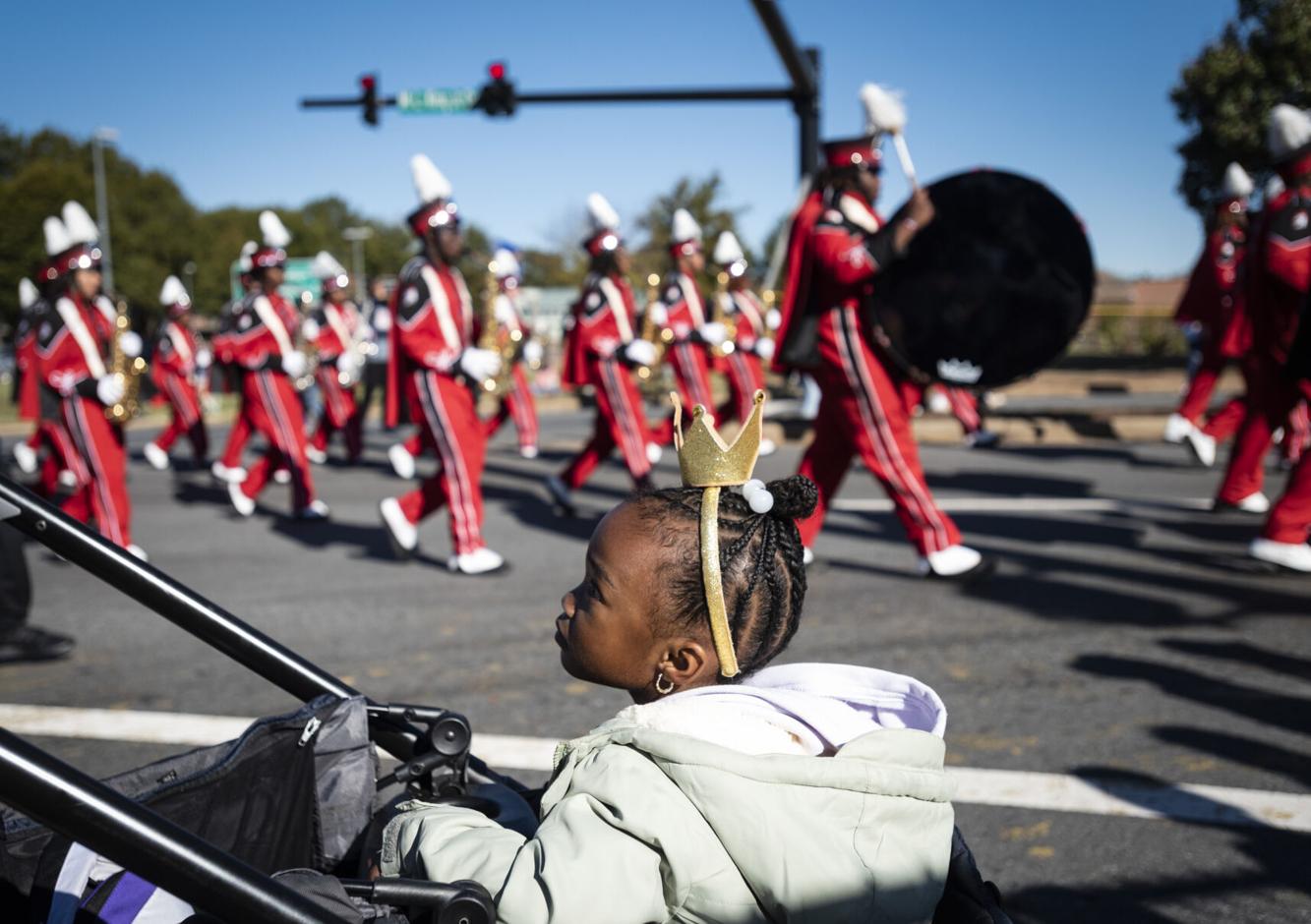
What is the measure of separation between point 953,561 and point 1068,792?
8.30 ft

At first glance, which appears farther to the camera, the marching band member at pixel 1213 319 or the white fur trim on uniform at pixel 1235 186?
the white fur trim on uniform at pixel 1235 186

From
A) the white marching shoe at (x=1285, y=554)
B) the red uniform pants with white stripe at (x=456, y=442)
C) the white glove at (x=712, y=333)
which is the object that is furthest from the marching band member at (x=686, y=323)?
the white marching shoe at (x=1285, y=554)

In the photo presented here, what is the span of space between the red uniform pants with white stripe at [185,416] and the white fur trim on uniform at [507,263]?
140 inches

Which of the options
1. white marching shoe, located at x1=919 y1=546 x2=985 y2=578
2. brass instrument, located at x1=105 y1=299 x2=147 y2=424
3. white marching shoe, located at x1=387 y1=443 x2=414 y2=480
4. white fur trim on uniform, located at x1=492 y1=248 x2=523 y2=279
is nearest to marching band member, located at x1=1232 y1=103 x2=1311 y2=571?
white marching shoe, located at x1=919 y1=546 x2=985 y2=578

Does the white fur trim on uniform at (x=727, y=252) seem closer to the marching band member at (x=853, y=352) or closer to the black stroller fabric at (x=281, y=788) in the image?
the marching band member at (x=853, y=352)

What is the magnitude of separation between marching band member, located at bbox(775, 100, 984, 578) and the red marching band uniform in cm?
155

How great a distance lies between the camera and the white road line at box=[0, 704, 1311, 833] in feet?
10.1

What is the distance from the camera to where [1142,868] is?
9.15 feet

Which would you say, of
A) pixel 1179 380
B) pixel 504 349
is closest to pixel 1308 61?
pixel 1179 380

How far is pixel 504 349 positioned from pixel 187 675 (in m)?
6.56

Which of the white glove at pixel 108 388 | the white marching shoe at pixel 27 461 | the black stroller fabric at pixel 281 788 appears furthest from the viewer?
the white marching shoe at pixel 27 461

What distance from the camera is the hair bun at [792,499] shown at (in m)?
1.81

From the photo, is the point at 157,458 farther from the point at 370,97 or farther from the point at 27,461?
the point at 370,97

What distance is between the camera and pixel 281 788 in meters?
2.02
